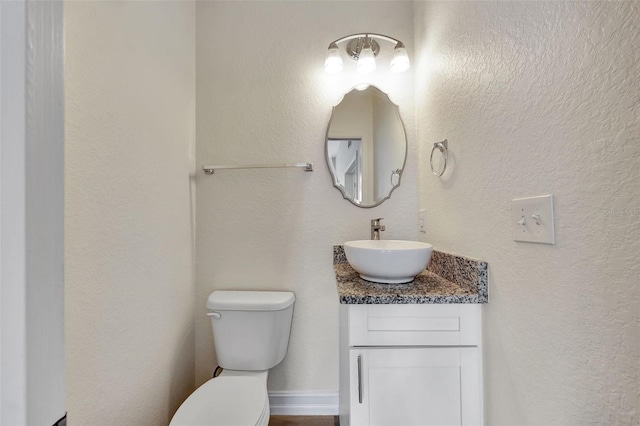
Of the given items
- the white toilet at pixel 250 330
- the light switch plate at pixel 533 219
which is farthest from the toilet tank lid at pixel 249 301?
the light switch plate at pixel 533 219

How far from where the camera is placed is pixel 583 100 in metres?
0.55

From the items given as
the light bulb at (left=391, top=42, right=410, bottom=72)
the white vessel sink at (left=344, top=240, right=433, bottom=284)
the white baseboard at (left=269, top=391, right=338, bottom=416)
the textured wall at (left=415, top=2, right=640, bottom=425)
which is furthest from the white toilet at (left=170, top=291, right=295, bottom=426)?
the light bulb at (left=391, top=42, right=410, bottom=72)

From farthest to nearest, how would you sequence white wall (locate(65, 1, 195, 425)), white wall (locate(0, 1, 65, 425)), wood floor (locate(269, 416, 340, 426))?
1. wood floor (locate(269, 416, 340, 426))
2. white wall (locate(65, 1, 195, 425))
3. white wall (locate(0, 1, 65, 425))

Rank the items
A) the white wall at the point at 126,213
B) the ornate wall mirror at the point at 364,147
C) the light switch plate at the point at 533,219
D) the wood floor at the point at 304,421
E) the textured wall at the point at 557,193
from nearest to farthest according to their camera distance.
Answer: the textured wall at the point at 557,193 < the light switch plate at the point at 533,219 < the white wall at the point at 126,213 < the wood floor at the point at 304,421 < the ornate wall mirror at the point at 364,147

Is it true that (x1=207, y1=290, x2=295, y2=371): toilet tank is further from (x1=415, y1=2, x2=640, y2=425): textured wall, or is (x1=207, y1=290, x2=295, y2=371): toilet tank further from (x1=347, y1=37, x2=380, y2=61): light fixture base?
(x1=347, y1=37, x2=380, y2=61): light fixture base

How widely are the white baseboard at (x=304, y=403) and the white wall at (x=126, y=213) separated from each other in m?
0.50

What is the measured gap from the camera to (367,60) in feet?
4.78

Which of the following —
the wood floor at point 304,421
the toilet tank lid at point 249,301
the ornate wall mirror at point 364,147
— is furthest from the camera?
the ornate wall mirror at point 364,147

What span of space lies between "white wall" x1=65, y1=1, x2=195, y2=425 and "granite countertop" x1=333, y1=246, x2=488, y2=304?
2.55 ft

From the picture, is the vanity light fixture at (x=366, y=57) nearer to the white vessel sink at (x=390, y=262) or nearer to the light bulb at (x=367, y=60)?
the light bulb at (x=367, y=60)

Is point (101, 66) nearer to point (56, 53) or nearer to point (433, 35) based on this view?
point (56, 53)

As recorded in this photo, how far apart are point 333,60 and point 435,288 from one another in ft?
4.08

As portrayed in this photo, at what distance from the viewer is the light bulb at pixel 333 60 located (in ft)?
4.77

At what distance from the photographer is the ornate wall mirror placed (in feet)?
5.08
